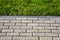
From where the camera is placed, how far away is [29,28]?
230cm

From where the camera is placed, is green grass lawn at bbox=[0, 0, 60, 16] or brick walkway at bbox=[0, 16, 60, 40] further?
green grass lawn at bbox=[0, 0, 60, 16]

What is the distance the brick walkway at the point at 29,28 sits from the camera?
221 cm

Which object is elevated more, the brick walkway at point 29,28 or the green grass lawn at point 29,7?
the green grass lawn at point 29,7

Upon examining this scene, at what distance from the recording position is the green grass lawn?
2490 mm

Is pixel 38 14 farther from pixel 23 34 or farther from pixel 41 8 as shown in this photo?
pixel 23 34

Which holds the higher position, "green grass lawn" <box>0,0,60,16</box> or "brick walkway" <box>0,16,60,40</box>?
"green grass lawn" <box>0,0,60,16</box>

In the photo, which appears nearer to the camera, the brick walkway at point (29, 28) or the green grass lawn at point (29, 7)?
the brick walkway at point (29, 28)

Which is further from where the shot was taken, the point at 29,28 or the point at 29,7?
the point at 29,7

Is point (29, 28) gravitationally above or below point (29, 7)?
below

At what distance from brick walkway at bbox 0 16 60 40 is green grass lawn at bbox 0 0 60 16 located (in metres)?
0.09

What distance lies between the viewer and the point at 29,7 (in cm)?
255

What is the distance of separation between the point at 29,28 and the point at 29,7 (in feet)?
1.44

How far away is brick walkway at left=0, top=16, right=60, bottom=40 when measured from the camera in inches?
86.9

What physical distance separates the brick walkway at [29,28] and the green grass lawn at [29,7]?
9cm
